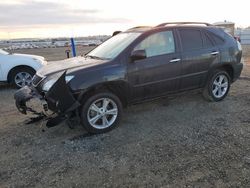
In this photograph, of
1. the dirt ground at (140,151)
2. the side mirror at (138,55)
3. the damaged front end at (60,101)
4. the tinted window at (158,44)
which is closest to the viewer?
the dirt ground at (140,151)

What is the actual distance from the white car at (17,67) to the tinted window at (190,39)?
5.18 metres

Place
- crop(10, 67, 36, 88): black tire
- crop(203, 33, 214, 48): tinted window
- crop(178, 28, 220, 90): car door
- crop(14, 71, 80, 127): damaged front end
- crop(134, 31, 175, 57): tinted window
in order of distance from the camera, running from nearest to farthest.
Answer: crop(14, 71, 80, 127): damaged front end < crop(134, 31, 175, 57): tinted window < crop(178, 28, 220, 90): car door < crop(203, 33, 214, 48): tinted window < crop(10, 67, 36, 88): black tire

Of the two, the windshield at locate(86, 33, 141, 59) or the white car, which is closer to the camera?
the windshield at locate(86, 33, 141, 59)

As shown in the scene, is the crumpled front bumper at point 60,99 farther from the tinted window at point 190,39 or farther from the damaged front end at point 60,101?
the tinted window at point 190,39

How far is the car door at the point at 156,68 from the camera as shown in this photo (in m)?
5.03

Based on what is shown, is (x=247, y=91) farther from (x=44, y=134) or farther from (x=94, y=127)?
(x=44, y=134)

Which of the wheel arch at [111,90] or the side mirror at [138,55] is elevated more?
the side mirror at [138,55]

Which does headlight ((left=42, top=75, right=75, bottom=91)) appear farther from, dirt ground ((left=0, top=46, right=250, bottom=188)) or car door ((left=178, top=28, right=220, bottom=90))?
car door ((left=178, top=28, right=220, bottom=90))

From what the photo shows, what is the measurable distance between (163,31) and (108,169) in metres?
3.05

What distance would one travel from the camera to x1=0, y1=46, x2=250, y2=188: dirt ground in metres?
3.38

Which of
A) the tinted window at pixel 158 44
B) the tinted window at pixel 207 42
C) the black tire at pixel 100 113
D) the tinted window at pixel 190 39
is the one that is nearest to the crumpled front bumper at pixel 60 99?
the black tire at pixel 100 113

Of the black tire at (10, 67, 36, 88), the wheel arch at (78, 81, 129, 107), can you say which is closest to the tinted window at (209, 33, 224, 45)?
the wheel arch at (78, 81, 129, 107)

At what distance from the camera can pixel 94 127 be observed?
4.72 meters

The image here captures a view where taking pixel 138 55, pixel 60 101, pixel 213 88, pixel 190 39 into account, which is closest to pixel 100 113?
pixel 60 101
